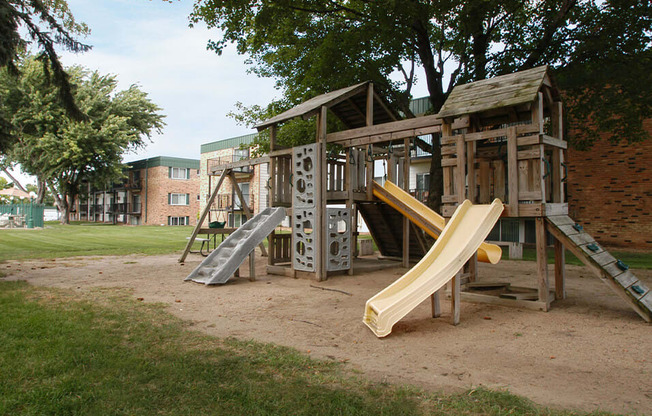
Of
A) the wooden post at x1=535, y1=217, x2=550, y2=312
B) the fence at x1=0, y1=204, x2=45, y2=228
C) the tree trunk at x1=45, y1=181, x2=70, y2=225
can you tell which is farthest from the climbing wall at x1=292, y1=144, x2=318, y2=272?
the tree trunk at x1=45, y1=181, x2=70, y2=225

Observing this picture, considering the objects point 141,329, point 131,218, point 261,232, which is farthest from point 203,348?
point 131,218

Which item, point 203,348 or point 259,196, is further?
point 259,196

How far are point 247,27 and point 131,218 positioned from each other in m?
42.3

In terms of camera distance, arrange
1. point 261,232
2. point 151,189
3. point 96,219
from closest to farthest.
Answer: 1. point 261,232
2. point 151,189
3. point 96,219

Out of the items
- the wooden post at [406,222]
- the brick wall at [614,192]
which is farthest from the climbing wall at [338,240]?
the brick wall at [614,192]

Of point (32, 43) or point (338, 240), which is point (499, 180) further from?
point (32, 43)

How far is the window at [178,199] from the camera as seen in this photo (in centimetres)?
4909

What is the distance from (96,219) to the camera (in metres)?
59.8

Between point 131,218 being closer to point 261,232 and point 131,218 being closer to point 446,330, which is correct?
point 261,232

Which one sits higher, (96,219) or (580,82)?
(580,82)

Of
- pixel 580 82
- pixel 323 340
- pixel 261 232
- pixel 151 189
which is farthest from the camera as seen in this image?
pixel 151 189

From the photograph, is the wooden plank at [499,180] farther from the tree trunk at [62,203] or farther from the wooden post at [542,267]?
the tree trunk at [62,203]

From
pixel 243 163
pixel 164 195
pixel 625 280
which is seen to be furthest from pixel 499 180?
pixel 164 195

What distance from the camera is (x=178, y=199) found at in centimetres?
4938
